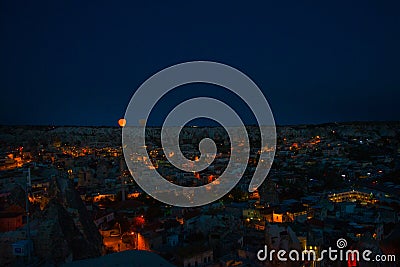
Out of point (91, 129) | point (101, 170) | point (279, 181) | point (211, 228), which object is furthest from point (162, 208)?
point (91, 129)

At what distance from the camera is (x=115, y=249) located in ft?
30.2

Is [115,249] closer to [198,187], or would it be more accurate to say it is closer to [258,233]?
[258,233]

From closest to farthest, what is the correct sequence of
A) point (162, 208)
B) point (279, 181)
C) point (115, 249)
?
point (115, 249), point (162, 208), point (279, 181)

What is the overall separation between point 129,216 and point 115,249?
4068 mm

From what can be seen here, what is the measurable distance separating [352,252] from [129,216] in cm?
790

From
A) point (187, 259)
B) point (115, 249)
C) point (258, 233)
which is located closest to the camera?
point (187, 259)

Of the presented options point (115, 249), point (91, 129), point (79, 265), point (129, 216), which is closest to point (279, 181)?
point (129, 216)

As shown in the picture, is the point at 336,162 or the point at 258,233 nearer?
the point at 258,233

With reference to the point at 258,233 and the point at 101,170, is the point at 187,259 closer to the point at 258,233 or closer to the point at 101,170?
the point at 258,233

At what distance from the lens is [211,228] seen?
10609 mm

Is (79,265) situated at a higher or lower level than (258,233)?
higher

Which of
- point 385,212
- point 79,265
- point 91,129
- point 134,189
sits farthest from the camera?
point 91,129

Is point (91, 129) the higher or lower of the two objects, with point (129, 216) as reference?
higher

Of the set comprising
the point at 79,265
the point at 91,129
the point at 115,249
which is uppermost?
the point at 91,129
